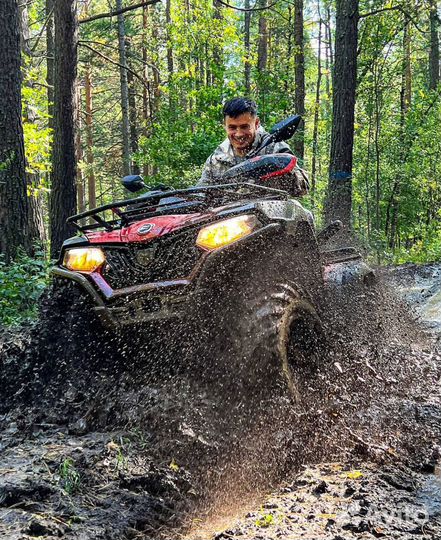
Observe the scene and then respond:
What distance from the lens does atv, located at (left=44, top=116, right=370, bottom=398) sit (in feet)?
10.2

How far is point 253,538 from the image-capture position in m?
2.25

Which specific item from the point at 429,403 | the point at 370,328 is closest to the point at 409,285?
the point at 370,328

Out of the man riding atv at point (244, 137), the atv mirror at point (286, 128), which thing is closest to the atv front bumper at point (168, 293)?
the atv mirror at point (286, 128)

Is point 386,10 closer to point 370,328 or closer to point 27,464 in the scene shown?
point 370,328

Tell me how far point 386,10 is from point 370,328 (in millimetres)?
9953

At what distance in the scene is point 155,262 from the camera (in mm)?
3229

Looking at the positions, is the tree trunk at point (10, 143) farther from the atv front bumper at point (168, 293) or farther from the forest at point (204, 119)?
the atv front bumper at point (168, 293)

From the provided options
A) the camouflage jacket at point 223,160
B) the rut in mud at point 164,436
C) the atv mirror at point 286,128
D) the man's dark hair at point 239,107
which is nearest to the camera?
the rut in mud at point 164,436

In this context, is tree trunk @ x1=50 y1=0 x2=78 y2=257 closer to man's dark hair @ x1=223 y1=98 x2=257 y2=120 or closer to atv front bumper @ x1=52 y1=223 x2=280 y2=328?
man's dark hair @ x1=223 y1=98 x2=257 y2=120

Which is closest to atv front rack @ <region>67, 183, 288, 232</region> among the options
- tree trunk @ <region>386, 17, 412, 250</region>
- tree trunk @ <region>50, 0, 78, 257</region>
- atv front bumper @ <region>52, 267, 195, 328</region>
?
atv front bumper @ <region>52, 267, 195, 328</region>

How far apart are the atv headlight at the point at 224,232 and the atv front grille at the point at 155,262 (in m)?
0.05

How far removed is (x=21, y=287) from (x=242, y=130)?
3685 mm

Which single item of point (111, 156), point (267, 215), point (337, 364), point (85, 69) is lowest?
point (337, 364)

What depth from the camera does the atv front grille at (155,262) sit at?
125 inches
